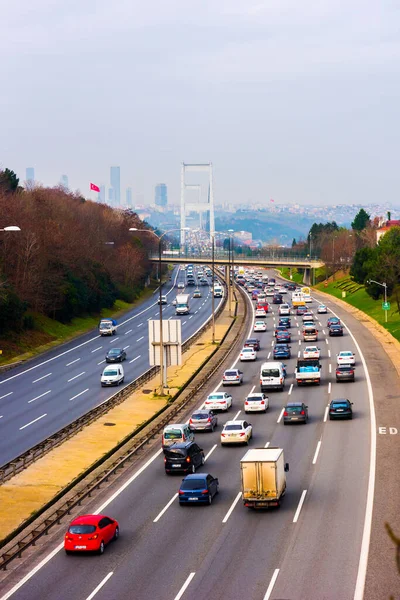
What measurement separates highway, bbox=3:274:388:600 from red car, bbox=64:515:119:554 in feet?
1.05

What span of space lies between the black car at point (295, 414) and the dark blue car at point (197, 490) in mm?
15217

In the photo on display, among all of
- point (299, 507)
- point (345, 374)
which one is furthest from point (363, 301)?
point (299, 507)

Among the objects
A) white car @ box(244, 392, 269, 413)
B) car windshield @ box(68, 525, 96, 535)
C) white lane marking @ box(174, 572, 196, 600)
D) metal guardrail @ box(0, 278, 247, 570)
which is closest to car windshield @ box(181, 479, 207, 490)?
metal guardrail @ box(0, 278, 247, 570)

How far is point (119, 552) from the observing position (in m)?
31.3

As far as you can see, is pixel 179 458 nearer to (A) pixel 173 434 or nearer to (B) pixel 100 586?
(A) pixel 173 434

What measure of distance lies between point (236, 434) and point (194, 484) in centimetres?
1060

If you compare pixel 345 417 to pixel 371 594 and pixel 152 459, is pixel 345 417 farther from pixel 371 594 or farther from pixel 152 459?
pixel 371 594

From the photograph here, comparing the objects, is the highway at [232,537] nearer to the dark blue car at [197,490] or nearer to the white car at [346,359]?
the dark blue car at [197,490]

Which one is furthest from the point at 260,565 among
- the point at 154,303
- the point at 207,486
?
the point at 154,303

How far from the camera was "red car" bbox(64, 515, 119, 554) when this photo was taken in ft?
101

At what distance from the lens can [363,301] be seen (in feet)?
433

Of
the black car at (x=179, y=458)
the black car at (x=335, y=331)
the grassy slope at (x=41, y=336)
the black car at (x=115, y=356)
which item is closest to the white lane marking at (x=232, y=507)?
the black car at (x=179, y=458)

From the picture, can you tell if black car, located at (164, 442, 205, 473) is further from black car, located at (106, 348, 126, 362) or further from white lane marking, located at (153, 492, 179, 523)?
black car, located at (106, 348, 126, 362)

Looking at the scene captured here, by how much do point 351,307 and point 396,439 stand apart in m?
84.1
